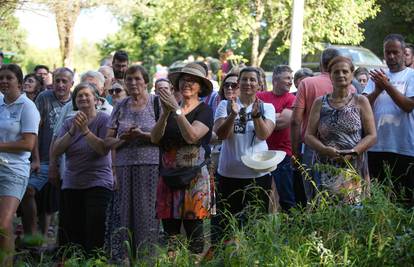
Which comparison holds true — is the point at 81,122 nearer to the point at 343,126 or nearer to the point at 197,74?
the point at 197,74

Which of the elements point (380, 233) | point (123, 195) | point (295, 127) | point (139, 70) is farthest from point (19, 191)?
point (380, 233)

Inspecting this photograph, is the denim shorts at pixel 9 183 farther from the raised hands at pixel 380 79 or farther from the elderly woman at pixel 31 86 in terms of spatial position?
the elderly woman at pixel 31 86

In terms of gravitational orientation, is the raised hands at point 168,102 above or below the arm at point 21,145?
above

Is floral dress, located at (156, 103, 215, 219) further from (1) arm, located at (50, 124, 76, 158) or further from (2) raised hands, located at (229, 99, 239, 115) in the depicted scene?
(1) arm, located at (50, 124, 76, 158)

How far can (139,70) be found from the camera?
7098mm

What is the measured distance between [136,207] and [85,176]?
67cm

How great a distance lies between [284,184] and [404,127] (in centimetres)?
195

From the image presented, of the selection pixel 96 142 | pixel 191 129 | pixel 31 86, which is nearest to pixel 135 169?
pixel 96 142

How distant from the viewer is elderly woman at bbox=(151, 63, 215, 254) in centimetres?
630

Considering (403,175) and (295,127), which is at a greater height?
(295,127)

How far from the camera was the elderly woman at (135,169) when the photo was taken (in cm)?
688

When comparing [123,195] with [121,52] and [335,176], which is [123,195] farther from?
[121,52]

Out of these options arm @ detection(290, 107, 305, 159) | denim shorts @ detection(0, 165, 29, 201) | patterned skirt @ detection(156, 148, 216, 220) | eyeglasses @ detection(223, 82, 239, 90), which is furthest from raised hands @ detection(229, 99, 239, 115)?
denim shorts @ detection(0, 165, 29, 201)

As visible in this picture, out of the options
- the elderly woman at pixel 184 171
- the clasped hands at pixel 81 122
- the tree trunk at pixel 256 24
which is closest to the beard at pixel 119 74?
the clasped hands at pixel 81 122
